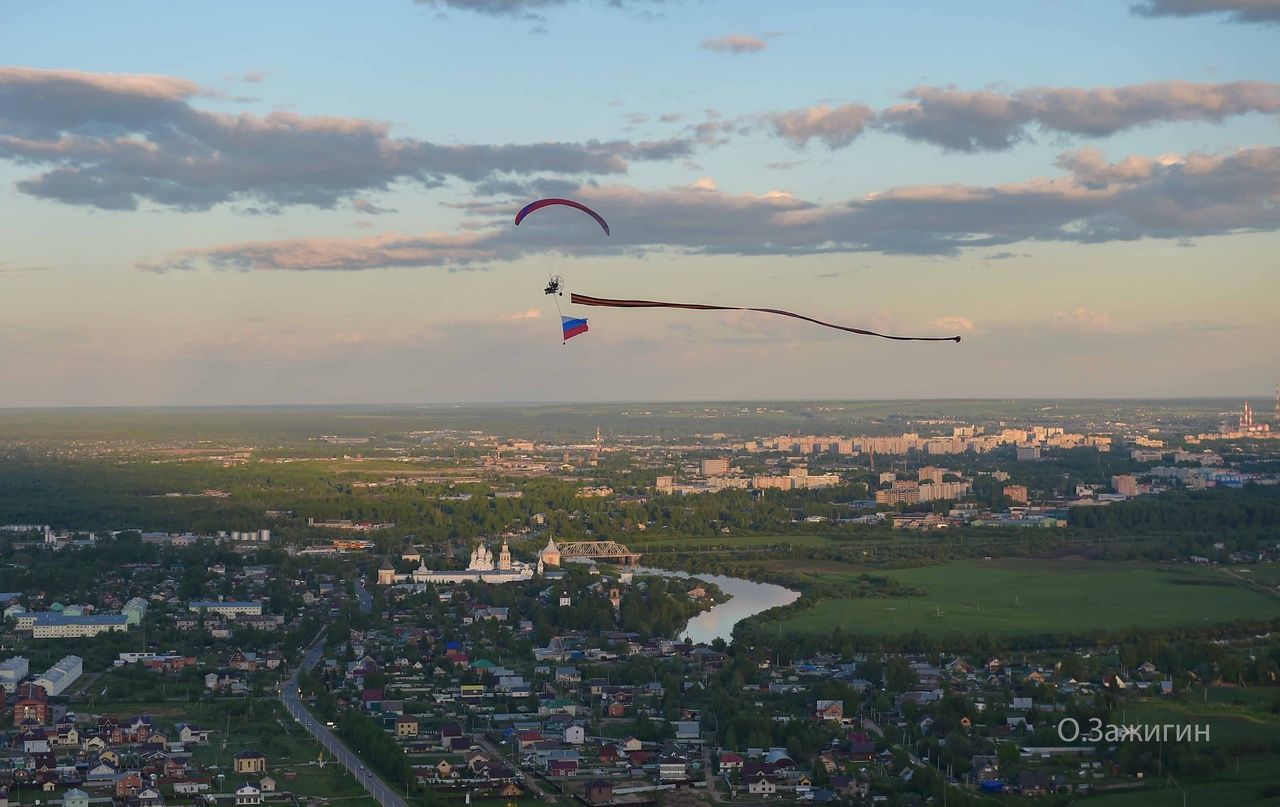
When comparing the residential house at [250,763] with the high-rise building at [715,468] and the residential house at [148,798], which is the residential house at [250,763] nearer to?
the residential house at [148,798]

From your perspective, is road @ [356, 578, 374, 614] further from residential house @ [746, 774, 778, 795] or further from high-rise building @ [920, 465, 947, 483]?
high-rise building @ [920, 465, 947, 483]

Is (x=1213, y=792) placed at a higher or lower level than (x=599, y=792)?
higher

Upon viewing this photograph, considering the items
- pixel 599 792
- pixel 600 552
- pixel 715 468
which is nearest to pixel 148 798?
pixel 599 792

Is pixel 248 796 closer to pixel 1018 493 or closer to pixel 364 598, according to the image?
pixel 364 598

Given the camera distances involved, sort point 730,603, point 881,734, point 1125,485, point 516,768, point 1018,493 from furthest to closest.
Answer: point 1125,485, point 1018,493, point 730,603, point 881,734, point 516,768

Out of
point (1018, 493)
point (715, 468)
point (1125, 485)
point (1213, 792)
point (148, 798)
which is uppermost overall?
point (1125, 485)

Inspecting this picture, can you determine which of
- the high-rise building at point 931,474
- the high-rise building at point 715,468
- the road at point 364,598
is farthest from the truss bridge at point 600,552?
the high-rise building at point 715,468
